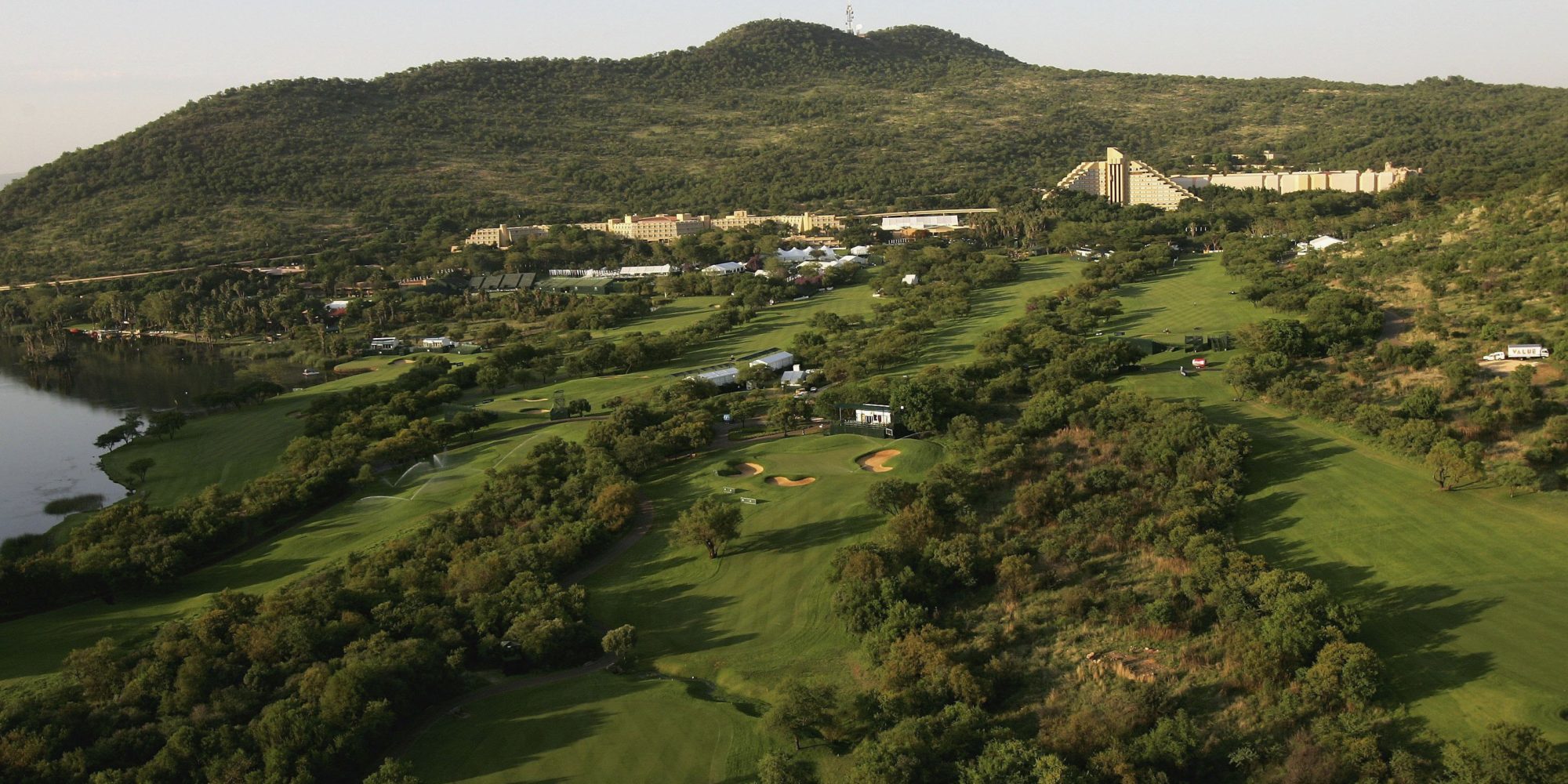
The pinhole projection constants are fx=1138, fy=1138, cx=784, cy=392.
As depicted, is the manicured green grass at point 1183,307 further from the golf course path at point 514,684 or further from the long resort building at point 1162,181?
the long resort building at point 1162,181

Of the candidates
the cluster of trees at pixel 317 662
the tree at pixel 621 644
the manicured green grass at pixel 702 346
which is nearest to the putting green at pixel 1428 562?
the tree at pixel 621 644

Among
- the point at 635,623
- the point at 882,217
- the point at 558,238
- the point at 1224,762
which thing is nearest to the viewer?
the point at 1224,762

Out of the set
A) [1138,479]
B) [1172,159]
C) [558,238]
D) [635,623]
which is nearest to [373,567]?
[635,623]

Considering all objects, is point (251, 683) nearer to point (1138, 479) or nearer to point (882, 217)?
point (1138, 479)

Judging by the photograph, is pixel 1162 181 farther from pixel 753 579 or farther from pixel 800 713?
pixel 800 713

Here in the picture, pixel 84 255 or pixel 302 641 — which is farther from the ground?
pixel 84 255

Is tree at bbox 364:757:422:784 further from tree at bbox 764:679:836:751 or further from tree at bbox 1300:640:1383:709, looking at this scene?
tree at bbox 1300:640:1383:709

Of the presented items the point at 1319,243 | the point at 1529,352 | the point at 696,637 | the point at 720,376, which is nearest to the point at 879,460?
the point at 696,637
